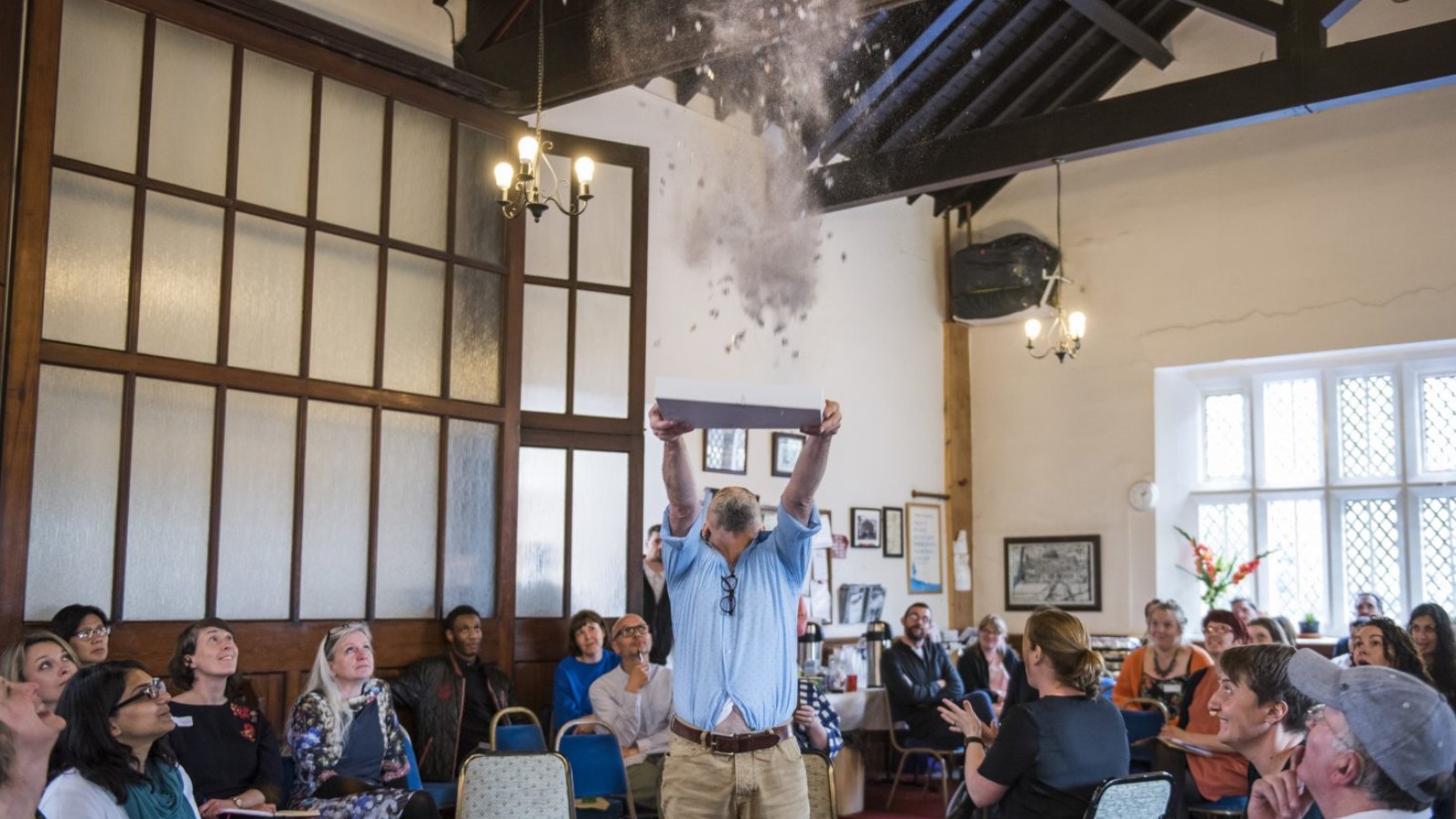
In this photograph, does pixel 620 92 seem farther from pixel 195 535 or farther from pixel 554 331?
pixel 195 535

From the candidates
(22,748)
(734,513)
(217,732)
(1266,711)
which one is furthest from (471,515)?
(1266,711)

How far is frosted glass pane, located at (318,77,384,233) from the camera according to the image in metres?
6.48

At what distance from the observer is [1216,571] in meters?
10.5

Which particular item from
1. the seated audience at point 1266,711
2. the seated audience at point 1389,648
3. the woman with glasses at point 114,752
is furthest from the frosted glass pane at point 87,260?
the seated audience at point 1389,648

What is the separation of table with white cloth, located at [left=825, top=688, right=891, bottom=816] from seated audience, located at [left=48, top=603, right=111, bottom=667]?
4103mm

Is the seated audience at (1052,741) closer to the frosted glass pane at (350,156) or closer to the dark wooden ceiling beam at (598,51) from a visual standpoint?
the dark wooden ceiling beam at (598,51)

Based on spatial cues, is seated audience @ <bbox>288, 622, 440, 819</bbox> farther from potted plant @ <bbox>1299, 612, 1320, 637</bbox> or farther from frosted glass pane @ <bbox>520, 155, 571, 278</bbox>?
potted plant @ <bbox>1299, 612, 1320, 637</bbox>

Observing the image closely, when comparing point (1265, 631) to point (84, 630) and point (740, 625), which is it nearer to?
point (740, 625)

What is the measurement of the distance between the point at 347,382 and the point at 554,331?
1.53 metres

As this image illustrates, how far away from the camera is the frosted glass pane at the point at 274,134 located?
20.1 ft

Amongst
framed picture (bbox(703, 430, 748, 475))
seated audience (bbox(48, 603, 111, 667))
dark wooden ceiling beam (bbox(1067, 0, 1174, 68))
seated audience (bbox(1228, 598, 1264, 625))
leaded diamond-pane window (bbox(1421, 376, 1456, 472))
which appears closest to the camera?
seated audience (bbox(48, 603, 111, 667))

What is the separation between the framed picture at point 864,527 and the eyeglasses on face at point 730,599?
6.82m

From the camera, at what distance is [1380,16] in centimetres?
980

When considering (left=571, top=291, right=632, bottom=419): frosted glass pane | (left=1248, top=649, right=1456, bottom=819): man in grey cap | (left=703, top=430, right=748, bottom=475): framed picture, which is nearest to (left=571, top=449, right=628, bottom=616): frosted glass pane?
(left=571, top=291, right=632, bottom=419): frosted glass pane
